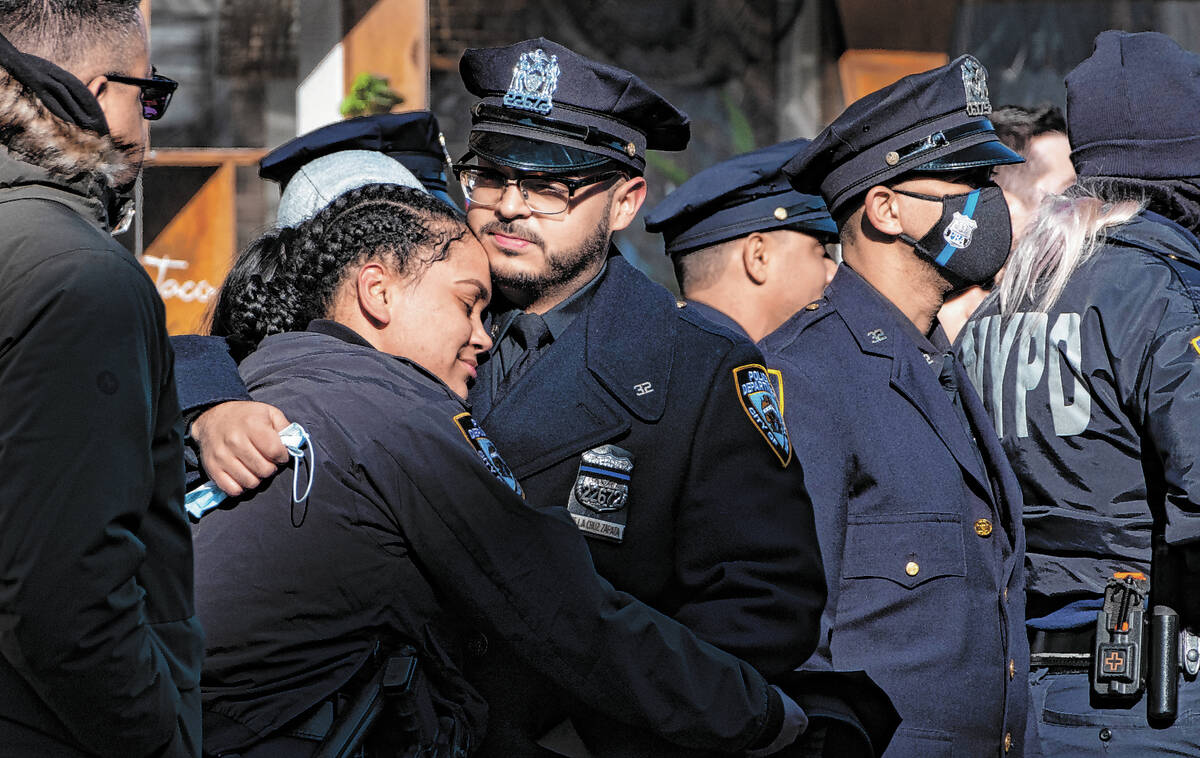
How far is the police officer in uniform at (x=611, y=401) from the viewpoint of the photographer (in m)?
2.57

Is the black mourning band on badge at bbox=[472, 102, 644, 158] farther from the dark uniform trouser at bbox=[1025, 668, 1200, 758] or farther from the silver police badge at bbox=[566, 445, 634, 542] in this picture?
the dark uniform trouser at bbox=[1025, 668, 1200, 758]

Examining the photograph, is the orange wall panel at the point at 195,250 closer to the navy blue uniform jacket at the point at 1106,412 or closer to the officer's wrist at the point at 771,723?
the navy blue uniform jacket at the point at 1106,412

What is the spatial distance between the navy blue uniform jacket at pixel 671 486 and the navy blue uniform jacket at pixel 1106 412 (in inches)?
39.0

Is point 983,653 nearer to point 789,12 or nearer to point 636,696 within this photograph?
point 636,696

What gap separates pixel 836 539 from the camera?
294 cm

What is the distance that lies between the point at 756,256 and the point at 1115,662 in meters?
1.76

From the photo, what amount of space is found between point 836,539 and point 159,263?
3.65 metres

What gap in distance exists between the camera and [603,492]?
2680 millimetres

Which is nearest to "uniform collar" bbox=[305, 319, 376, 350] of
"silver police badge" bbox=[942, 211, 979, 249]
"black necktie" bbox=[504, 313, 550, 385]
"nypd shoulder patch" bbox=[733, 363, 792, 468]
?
"black necktie" bbox=[504, 313, 550, 385]

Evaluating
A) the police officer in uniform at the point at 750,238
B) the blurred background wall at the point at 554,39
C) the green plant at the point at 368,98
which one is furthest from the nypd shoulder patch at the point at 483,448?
the green plant at the point at 368,98

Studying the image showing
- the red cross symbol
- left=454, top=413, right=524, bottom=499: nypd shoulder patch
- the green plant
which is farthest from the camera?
the green plant

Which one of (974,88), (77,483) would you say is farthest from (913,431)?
(77,483)

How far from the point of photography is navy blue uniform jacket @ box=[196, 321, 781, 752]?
2.08 meters

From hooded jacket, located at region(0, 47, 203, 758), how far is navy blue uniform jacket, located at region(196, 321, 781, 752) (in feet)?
0.71
